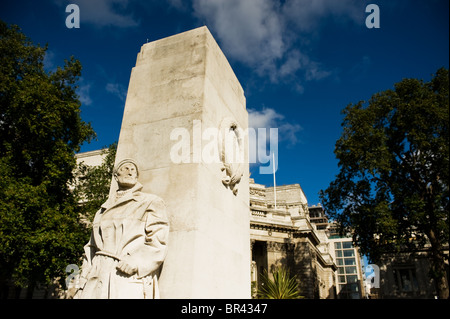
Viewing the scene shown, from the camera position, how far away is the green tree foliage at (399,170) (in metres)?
19.5

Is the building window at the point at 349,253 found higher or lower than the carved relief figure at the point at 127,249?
higher

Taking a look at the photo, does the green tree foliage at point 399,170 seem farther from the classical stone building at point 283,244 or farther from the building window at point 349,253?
the building window at point 349,253

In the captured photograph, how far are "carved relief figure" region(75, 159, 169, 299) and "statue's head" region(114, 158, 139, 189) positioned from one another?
0.18 m

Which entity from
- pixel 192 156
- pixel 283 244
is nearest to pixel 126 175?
pixel 192 156

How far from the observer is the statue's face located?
4.89 metres

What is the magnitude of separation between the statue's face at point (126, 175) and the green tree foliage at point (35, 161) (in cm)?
1228

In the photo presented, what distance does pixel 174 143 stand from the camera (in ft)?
17.3

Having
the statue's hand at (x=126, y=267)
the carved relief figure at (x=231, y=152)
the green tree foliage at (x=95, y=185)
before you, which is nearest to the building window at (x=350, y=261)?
the green tree foliage at (x=95, y=185)

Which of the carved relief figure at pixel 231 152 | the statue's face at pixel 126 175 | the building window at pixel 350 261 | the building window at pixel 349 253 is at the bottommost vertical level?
the statue's face at pixel 126 175

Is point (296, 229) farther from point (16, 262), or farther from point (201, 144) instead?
point (201, 144)

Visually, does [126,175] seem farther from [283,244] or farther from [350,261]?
[350,261]

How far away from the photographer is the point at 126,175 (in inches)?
194

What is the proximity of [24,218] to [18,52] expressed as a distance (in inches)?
376

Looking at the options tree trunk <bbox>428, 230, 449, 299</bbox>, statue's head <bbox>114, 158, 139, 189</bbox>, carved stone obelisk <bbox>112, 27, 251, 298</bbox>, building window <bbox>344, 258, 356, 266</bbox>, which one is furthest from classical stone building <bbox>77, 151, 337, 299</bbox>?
building window <bbox>344, 258, 356, 266</bbox>
